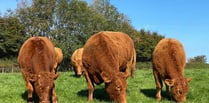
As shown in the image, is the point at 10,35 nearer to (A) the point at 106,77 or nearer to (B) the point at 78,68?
(B) the point at 78,68

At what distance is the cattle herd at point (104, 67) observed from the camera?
10.6 m

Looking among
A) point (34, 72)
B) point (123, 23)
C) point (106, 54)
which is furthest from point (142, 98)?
point (123, 23)

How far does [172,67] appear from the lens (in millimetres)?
12406

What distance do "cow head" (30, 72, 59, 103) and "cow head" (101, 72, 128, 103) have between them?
174cm

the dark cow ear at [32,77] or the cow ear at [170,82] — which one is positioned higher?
the dark cow ear at [32,77]

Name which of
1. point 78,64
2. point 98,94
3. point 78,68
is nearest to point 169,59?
point 98,94

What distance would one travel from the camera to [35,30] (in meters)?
62.2

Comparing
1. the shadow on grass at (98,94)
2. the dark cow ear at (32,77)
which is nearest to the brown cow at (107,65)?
the shadow on grass at (98,94)

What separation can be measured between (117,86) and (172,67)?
8.76 ft

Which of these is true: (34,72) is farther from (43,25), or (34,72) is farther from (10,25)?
(10,25)

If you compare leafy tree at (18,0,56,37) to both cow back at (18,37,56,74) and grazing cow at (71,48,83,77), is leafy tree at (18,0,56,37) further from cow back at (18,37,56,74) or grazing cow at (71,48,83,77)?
cow back at (18,37,56,74)

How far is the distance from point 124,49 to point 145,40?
6741 cm

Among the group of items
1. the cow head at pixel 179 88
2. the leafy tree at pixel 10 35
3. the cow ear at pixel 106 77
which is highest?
the leafy tree at pixel 10 35

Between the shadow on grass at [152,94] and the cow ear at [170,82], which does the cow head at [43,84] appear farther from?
the shadow on grass at [152,94]
